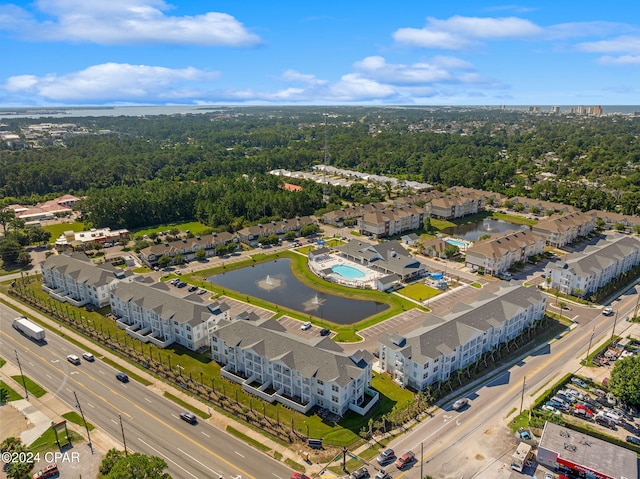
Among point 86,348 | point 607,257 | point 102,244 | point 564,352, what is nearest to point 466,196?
point 607,257

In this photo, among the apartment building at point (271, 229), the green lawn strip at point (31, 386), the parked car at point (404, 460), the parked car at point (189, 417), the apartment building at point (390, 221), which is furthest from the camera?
the apartment building at point (390, 221)

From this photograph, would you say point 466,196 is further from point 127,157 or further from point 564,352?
point 127,157

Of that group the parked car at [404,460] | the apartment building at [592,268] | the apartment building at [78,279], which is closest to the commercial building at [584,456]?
the parked car at [404,460]

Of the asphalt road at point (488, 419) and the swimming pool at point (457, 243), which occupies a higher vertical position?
the swimming pool at point (457, 243)

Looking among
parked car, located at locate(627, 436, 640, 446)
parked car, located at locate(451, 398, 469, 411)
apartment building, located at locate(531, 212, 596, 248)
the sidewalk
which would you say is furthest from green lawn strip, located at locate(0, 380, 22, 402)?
apartment building, located at locate(531, 212, 596, 248)

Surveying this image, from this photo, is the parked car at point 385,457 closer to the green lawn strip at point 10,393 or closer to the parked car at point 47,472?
the parked car at point 47,472

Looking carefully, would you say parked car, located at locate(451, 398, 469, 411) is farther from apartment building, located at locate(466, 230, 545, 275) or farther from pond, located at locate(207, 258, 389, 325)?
apartment building, located at locate(466, 230, 545, 275)

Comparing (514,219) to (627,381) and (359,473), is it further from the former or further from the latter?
(359,473)
